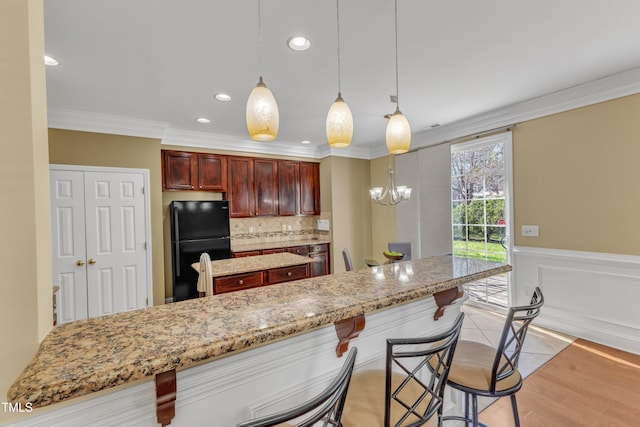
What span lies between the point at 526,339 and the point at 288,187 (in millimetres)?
3918

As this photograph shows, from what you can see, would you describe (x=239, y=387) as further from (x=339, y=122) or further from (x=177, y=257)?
(x=177, y=257)

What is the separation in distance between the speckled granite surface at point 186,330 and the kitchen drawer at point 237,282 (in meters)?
1.41

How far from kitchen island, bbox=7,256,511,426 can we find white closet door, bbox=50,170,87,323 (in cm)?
315

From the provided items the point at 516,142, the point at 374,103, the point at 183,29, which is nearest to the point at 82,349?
the point at 183,29

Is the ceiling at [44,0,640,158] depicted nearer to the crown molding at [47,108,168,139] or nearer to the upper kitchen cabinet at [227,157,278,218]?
the crown molding at [47,108,168,139]

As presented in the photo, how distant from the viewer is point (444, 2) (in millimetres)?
1711

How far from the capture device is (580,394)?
7.07ft

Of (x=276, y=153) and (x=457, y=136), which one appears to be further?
(x=276, y=153)

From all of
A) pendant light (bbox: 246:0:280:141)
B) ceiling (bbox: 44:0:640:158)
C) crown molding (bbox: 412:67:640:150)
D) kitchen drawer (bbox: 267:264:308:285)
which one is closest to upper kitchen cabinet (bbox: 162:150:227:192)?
ceiling (bbox: 44:0:640:158)

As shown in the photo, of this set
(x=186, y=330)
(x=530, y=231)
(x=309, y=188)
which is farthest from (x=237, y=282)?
(x=530, y=231)

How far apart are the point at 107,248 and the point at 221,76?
2586mm

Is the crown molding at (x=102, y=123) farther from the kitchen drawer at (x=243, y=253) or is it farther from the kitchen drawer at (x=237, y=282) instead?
the kitchen drawer at (x=237, y=282)

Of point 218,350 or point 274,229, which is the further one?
point 274,229

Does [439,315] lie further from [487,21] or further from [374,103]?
[374,103]
